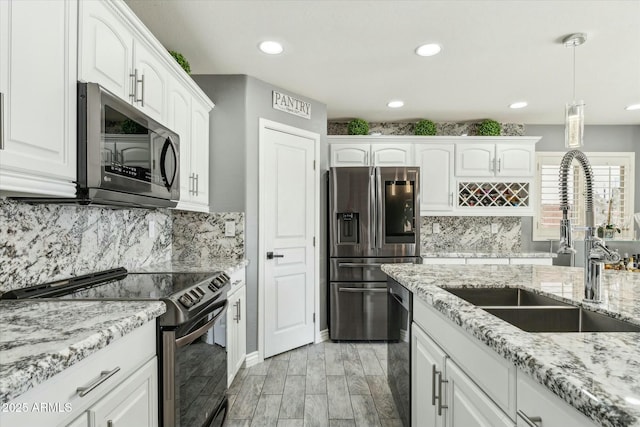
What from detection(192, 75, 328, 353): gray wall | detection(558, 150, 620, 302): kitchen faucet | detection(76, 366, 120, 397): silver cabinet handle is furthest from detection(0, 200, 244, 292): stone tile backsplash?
detection(558, 150, 620, 302): kitchen faucet

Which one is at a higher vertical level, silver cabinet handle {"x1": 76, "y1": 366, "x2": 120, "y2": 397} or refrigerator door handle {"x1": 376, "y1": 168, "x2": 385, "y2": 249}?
refrigerator door handle {"x1": 376, "y1": 168, "x2": 385, "y2": 249}

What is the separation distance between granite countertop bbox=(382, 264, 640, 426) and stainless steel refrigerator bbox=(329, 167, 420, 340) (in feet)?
6.40

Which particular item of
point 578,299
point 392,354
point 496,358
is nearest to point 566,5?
point 578,299

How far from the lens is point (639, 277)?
1.91 meters

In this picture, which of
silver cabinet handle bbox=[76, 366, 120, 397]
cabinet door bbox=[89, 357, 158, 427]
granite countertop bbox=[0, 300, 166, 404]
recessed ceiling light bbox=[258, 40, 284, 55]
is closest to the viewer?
granite countertop bbox=[0, 300, 166, 404]

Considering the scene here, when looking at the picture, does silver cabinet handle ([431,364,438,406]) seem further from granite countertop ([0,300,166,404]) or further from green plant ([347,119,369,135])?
green plant ([347,119,369,135])

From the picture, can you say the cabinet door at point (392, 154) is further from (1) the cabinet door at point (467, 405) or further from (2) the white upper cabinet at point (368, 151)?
(1) the cabinet door at point (467, 405)

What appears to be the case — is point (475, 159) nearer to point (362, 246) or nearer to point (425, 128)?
point (425, 128)

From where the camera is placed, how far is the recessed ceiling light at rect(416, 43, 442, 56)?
2604 mm

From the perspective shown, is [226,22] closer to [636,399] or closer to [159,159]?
[159,159]

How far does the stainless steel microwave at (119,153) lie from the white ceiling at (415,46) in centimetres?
88

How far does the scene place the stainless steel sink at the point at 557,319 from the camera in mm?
1265

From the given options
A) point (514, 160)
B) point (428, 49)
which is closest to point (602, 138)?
point (514, 160)

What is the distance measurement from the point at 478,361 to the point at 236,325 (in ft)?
6.35
